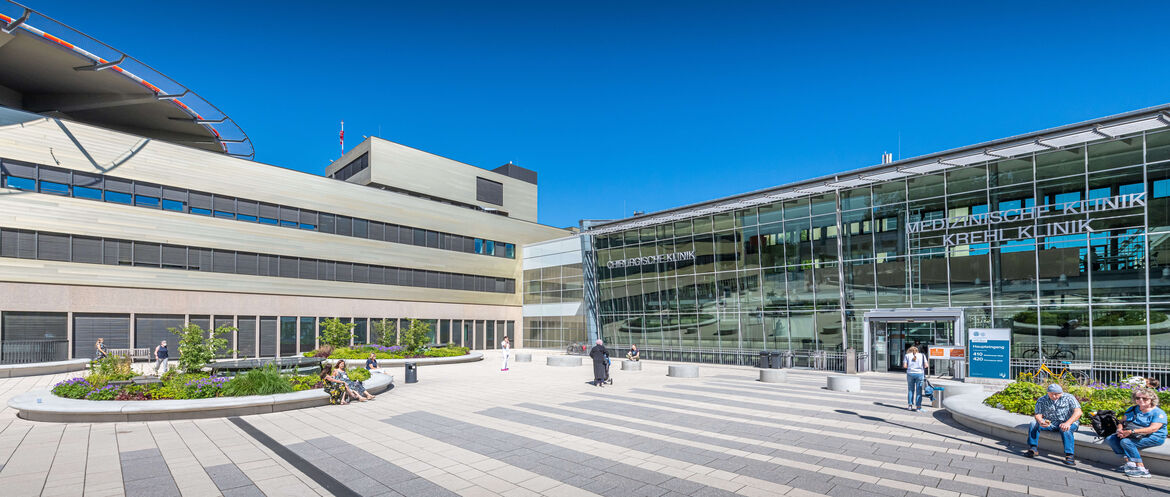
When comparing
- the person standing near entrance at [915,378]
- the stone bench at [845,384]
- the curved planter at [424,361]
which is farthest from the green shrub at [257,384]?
the stone bench at [845,384]

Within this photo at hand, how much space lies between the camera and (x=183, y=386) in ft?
47.2

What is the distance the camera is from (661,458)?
9828mm

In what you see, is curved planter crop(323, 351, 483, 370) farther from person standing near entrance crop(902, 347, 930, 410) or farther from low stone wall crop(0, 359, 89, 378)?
person standing near entrance crop(902, 347, 930, 410)

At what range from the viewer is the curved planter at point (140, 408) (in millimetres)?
12539

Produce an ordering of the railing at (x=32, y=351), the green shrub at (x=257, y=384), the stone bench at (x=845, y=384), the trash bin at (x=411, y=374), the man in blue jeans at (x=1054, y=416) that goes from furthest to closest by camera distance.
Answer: the railing at (x=32, y=351)
the trash bin at (x=411, y=374)
the stone bench at (x=845, y=384)
the green shrub at (x=257, y=384)
the man in blue jeans at (x=1054, y=416)

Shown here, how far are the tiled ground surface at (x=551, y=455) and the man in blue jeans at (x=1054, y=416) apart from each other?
1.23 ft

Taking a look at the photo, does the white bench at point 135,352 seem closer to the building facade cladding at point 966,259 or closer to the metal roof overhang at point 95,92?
the metal roof overhang at point 95,92

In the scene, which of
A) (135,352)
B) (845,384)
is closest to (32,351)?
(135,352)

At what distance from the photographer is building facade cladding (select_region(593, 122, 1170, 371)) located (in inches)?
896

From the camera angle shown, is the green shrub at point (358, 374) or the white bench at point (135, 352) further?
the white bench at point (135, 352)

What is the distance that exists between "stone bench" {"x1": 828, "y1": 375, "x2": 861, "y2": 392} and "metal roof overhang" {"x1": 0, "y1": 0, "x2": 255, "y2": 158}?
1263 inches

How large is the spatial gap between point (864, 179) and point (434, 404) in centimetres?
2320

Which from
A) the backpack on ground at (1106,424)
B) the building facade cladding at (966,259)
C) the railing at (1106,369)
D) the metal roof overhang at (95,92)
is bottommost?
the railing at (1106,369)

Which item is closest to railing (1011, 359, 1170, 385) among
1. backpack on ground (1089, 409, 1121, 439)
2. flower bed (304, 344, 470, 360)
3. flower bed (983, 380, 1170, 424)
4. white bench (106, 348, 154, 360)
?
flower bed (983, 380, 1170, 424)
